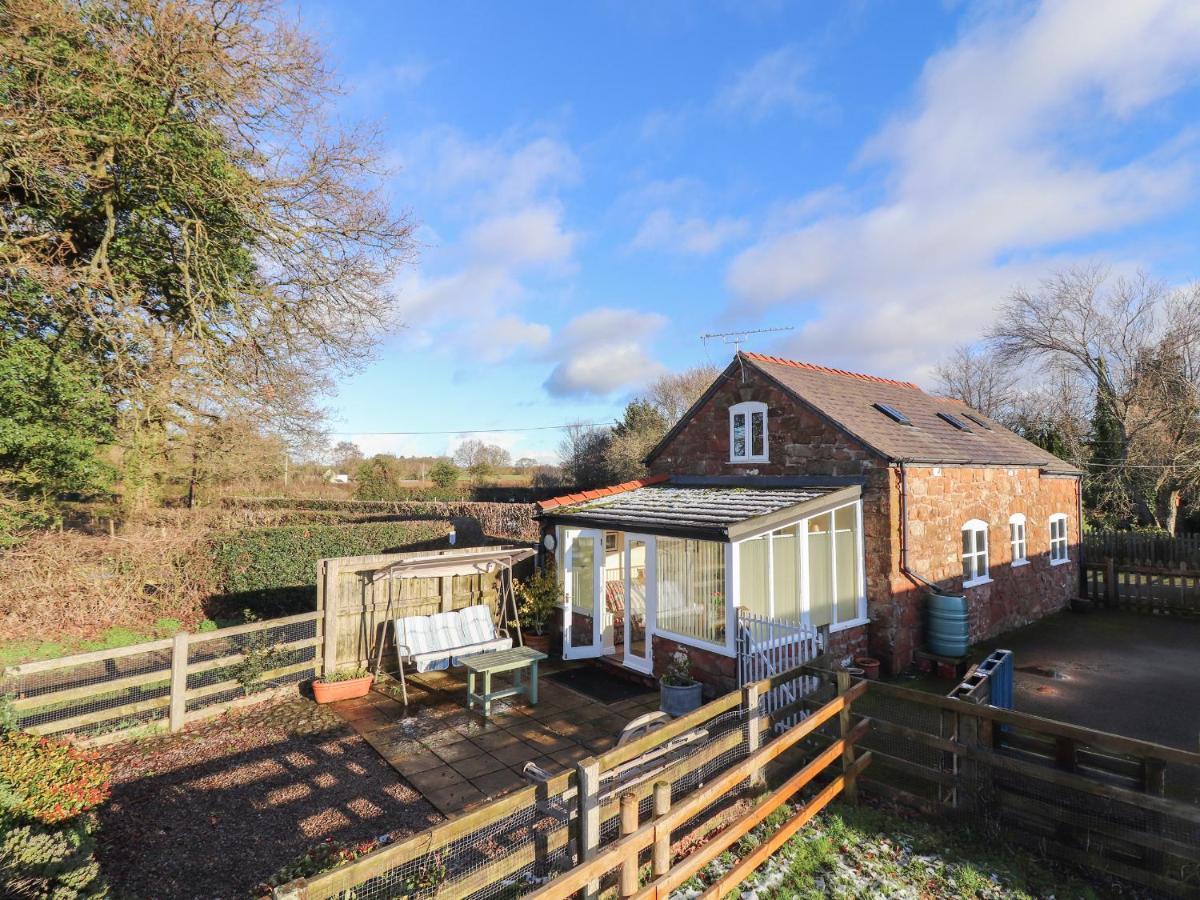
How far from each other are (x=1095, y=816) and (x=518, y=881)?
14.3ft

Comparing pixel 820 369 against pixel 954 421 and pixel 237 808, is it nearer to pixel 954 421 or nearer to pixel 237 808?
pixel 954 421

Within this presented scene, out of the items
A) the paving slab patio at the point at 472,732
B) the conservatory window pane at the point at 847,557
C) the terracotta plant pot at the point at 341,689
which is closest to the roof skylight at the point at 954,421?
the conservatory window pane at the point at 847,557

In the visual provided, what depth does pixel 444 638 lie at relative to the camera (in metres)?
8.91

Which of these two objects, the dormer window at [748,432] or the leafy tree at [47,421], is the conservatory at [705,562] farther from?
the leafy tree at [47,421]

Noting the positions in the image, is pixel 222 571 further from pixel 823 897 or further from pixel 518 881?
pixel 823 897

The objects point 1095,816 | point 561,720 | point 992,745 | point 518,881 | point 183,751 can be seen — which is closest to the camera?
point 518,881

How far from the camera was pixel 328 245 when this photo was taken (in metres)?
11.4

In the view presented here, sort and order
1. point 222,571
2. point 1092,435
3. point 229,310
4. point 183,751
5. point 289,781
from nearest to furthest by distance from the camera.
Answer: point 289,781, point 183,751, point 229,310, point 222,571, point 1092,435

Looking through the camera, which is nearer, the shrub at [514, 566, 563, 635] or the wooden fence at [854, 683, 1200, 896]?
the wooden fence at [854, 683, 1200, 896]

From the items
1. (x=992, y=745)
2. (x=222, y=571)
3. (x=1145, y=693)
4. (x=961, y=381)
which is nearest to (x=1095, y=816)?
(x=992, y=745)

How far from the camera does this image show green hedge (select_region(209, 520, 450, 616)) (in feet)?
40.8

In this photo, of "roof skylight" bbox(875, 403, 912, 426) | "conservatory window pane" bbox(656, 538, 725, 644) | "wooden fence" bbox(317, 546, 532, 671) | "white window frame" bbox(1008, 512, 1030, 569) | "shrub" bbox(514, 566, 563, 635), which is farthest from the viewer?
"white window frame" bbox(1008, 512, 1030, 569)

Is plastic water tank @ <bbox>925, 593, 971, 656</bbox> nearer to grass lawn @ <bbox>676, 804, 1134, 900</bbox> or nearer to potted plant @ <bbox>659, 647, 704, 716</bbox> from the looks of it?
potted plant @ <bbox>659, 647, 704, 716</bbox>

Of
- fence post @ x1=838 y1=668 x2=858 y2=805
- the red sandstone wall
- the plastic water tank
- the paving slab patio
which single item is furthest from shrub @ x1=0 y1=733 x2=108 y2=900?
the plastic water tank
